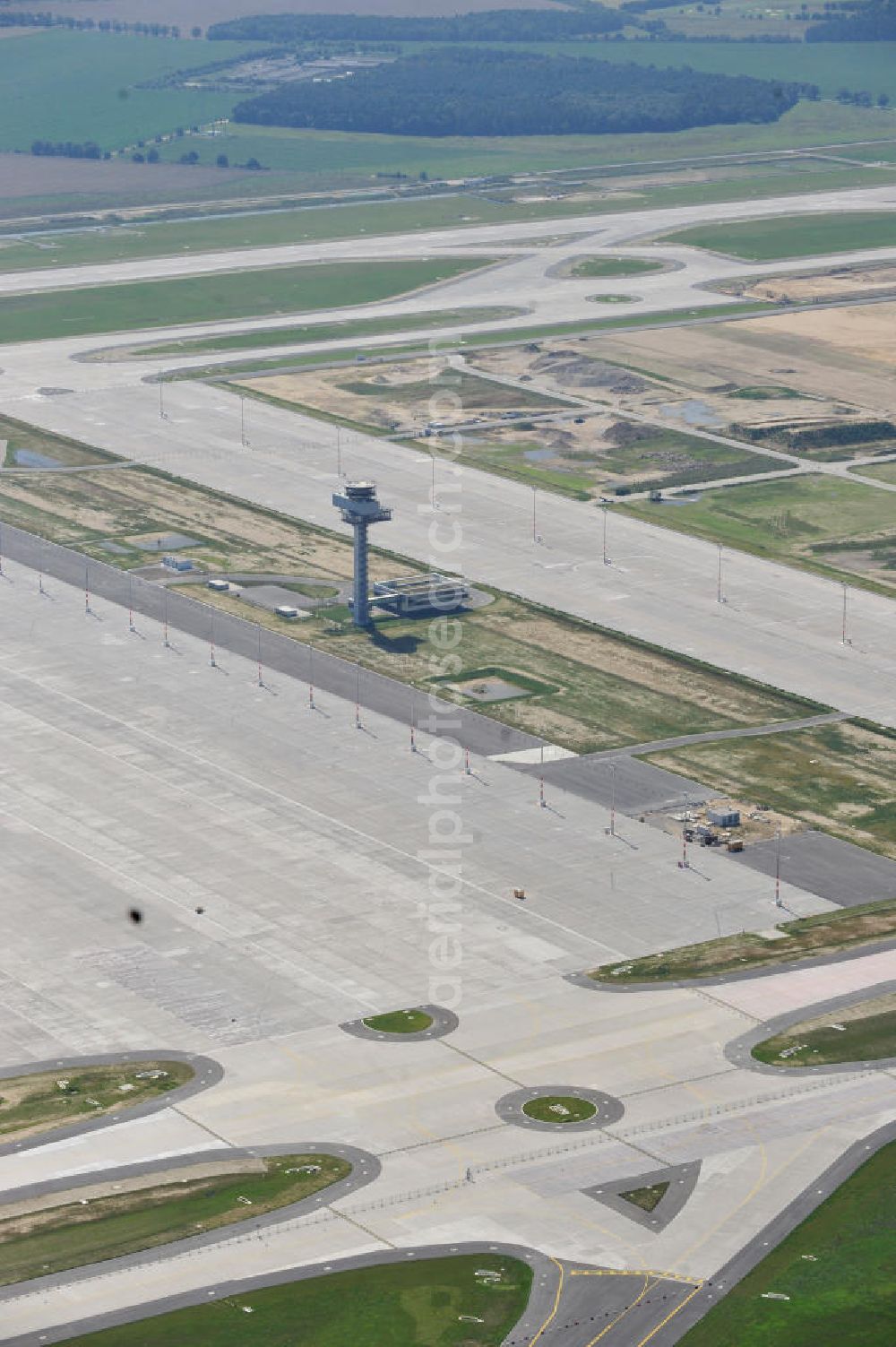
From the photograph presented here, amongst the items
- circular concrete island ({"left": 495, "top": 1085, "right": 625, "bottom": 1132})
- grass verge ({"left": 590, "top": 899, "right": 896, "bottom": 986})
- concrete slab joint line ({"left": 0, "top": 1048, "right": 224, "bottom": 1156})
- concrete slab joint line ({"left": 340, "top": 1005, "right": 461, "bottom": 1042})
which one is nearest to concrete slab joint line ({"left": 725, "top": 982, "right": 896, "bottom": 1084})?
grass verge ({"left": 590, "top": 899, "right": 896, "bottom": 986})

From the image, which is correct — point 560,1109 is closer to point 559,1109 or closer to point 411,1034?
point 559,1109

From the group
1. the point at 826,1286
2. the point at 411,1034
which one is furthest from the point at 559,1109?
the point at 826,1286

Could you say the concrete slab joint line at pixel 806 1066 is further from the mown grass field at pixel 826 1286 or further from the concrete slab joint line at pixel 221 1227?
the concrete slab joint line at pixel 221 1227

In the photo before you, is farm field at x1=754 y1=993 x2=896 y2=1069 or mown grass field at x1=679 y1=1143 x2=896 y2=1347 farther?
farm field at x1=754 y1=993 x2=896 y2=1069

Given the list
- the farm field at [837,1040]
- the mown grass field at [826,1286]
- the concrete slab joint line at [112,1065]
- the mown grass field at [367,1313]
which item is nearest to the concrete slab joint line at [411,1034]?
Answer: the concrete slab joint line at [112,1065]

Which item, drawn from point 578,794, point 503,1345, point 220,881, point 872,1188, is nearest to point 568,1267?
point 503,1345

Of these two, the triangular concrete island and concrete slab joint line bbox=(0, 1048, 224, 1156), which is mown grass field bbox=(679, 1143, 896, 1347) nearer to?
the triangular concrete island
